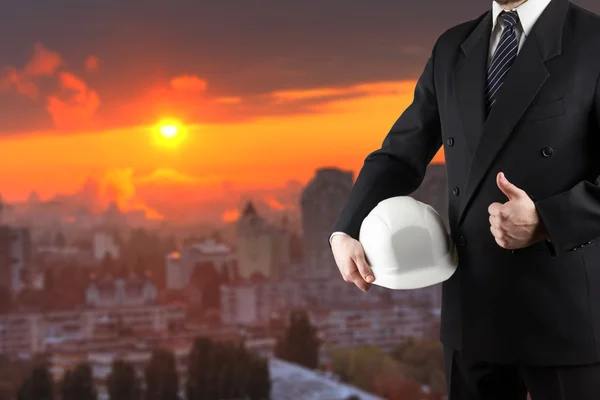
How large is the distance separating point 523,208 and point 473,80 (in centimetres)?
23

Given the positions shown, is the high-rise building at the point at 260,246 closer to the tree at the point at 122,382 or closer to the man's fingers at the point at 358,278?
the tree at the point at 122,382

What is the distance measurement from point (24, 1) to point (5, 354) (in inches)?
68.4

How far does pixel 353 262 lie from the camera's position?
3.64 ft

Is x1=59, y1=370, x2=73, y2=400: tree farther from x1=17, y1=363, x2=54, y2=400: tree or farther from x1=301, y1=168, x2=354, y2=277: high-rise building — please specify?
x1=301, y1=168, x2=354, y2=277: high-rise building

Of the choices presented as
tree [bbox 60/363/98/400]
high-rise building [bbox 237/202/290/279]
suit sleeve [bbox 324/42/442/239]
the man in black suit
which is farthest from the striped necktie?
tree [bbox 60/363/98/400]

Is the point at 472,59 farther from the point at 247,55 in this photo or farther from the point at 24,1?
the point at 24,1

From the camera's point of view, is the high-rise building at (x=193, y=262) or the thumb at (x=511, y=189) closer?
the thumb at (x=511, y=189)

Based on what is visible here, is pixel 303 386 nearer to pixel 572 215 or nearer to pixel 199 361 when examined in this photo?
pixel 199 361

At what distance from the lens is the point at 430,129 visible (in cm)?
122

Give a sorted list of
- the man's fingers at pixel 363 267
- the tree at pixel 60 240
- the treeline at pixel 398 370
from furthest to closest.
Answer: the treeline at pixel 398 370 < the tree at pixel 60 240 < the man's fingers at pixel 363 267

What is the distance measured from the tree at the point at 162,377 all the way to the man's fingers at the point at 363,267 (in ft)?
10.5

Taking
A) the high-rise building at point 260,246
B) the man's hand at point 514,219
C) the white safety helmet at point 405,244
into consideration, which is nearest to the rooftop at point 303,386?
the high-rise building at point 260,246

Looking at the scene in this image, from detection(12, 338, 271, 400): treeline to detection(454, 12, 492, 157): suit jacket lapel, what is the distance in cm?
320

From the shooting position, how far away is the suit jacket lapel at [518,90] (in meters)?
1.05
